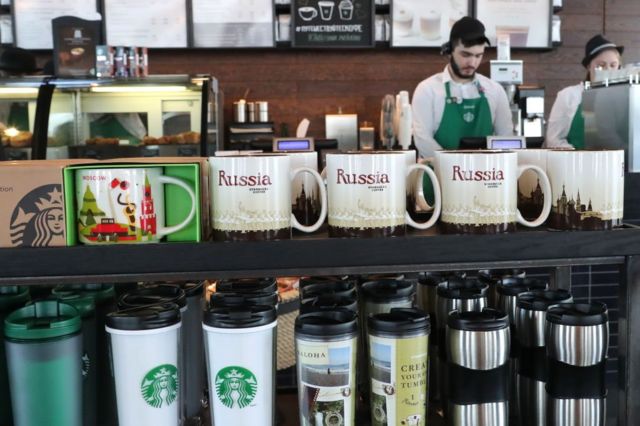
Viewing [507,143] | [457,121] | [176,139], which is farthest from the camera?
[457,121]

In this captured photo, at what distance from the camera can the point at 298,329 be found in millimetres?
1049

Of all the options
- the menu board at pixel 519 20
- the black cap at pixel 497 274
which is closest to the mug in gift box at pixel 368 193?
the black cap at pixel 497 274

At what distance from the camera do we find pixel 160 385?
105cm

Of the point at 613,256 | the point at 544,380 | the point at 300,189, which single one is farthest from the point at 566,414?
the point at 300,189

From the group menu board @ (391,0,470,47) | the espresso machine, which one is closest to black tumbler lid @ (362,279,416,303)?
the espresso machine

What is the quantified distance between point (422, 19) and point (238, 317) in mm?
4749

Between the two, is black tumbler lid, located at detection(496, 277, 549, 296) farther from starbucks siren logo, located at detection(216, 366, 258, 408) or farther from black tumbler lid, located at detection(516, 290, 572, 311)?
starbucks siren logo, located at detection(216, 366, 258, 408)

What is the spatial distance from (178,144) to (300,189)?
105 inches

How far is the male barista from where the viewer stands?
163 inches

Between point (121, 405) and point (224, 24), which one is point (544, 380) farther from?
point (224, 24)

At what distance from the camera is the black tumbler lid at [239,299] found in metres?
1.11

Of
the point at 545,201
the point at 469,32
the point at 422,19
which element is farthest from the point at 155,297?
the point at 422,19

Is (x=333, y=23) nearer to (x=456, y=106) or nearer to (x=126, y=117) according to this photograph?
(x=456, y=106)

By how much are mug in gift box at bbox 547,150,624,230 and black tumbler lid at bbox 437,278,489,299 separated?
0.69 feet
